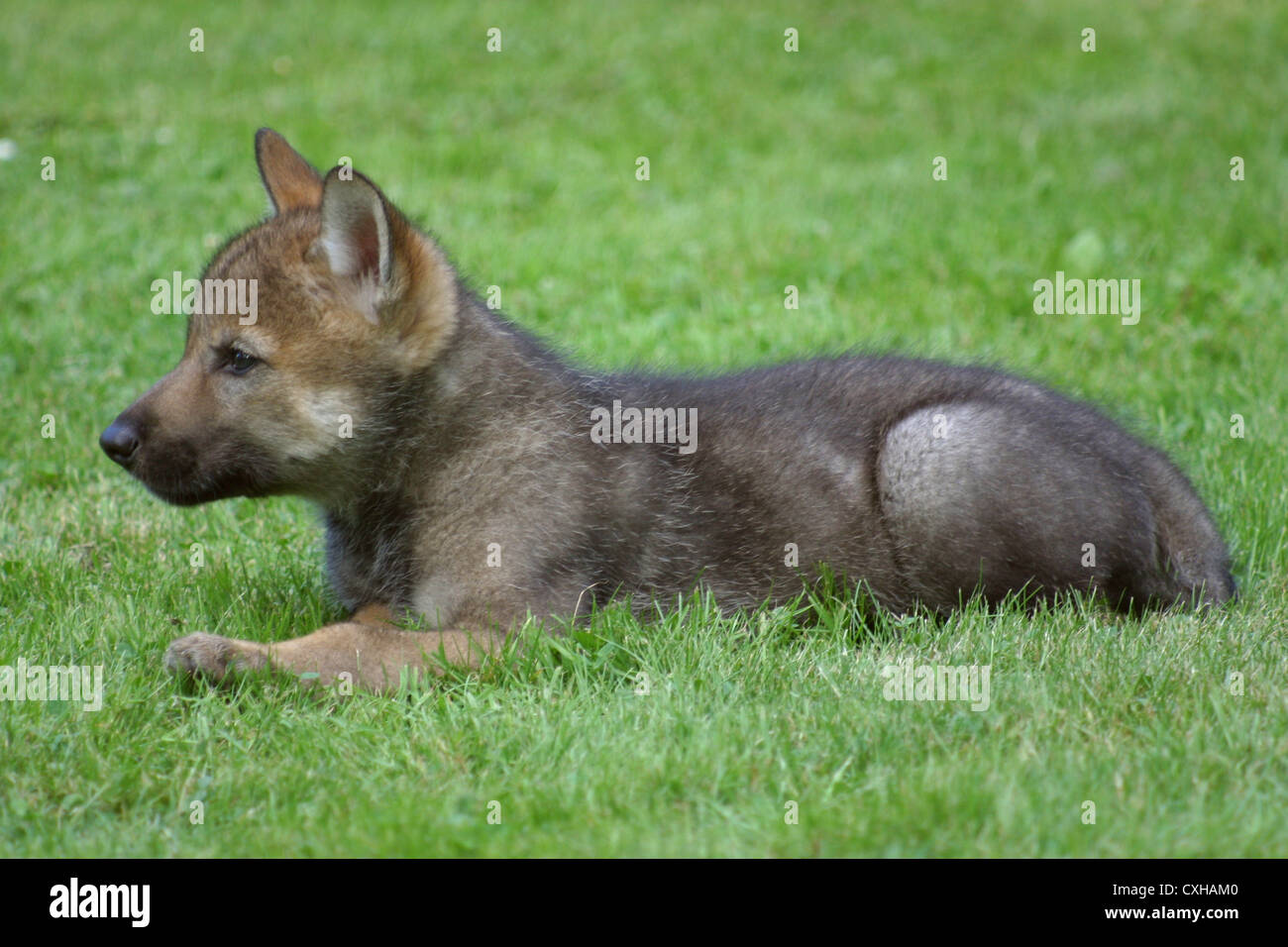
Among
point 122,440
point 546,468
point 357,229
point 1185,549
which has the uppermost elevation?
point 357,229

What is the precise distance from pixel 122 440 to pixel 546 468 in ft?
4.47

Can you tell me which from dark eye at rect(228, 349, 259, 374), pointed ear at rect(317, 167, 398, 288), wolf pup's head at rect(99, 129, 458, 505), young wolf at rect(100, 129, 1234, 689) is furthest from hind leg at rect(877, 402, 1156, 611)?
dark eye at rect(228, 349, 259, 374)

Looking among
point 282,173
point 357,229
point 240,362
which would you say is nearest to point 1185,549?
point 357,229

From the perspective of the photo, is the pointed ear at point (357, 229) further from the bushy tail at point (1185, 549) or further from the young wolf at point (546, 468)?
the bushy tail at point (1185, 549)

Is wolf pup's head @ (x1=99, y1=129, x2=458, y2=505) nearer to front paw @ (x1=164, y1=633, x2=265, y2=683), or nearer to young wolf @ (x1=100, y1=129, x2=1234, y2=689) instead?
young wolf @ (x1=100, y1=129, x2=1234, y2=689)

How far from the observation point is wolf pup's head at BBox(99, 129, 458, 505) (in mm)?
4621

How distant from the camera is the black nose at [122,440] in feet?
15.2

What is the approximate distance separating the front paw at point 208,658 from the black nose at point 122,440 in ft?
2.30

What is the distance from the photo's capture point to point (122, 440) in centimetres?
462

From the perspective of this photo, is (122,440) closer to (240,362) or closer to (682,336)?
(240,362)

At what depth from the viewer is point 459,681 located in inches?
173
